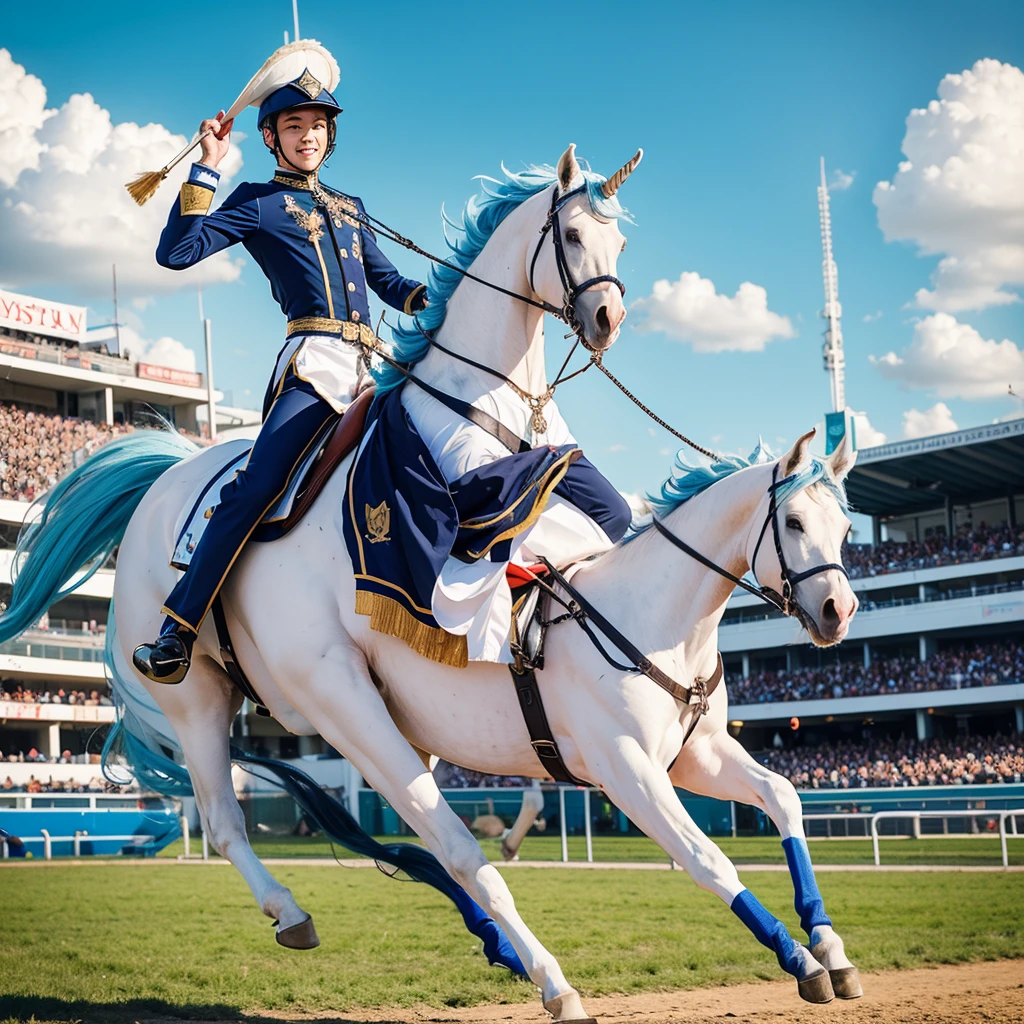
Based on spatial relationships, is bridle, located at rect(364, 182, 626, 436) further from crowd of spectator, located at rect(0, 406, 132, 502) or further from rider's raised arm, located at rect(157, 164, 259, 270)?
crowd of spectator, located at rect(0, 406, 132, 502)

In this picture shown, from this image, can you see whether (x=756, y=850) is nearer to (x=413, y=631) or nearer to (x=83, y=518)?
(x=83, y=518)

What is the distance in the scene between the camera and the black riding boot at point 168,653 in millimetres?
5609

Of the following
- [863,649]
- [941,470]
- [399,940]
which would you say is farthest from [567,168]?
[863,649]

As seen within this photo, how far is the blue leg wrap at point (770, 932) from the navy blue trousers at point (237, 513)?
2615mm

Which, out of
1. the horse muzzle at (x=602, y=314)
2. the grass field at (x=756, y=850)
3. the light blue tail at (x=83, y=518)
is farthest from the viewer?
the grass field at (x=756, y=850)

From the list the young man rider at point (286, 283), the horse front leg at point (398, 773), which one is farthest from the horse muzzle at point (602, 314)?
the horse front leg at point (398, 773)

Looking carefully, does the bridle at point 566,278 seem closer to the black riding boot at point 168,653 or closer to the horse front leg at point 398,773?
the horse front leg at point 398,773

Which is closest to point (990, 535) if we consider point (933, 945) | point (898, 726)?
point (898, 726)

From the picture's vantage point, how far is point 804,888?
16.3ft

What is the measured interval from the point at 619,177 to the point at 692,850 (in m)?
2.66

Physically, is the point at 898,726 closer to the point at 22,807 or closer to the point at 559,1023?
the point at 22,807

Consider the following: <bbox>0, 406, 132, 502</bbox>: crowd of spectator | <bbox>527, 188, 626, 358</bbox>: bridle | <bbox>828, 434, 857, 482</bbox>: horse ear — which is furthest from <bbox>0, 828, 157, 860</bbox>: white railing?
<bbox>828, 434, 857, 482</bbox>: horse ear

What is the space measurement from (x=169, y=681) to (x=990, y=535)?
41.1 meters

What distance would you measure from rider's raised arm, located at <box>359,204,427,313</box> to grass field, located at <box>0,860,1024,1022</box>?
4227mm
